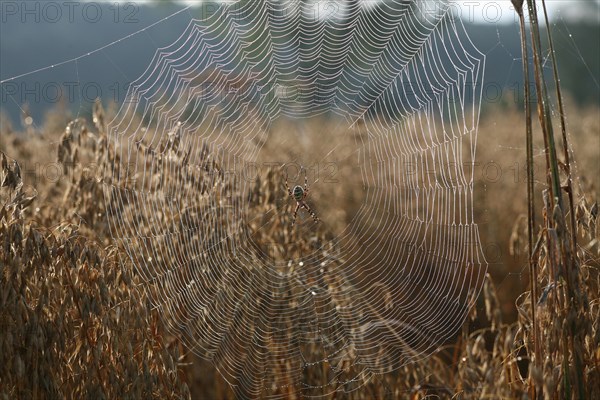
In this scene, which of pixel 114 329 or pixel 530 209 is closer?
pixel 530 209

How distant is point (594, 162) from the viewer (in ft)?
23.6

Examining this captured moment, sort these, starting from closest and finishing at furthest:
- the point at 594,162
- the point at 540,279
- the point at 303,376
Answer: the point at 540,279
the point at 303,376
the point at 594,162

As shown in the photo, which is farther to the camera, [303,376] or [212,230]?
[212,230]

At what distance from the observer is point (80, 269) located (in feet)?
7.89

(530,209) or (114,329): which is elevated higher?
(530,209)

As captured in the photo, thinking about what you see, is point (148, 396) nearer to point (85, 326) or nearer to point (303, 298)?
point (85, 326)

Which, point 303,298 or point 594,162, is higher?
point 594,162

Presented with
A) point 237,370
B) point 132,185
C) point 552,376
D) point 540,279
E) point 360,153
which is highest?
point 360,153

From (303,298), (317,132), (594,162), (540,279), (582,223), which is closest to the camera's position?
(540,279)

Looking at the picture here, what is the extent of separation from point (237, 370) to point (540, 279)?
5.70ft

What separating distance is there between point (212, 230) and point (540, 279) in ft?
5.48

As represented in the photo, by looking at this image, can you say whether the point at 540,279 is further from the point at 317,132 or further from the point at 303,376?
the point at 317,132

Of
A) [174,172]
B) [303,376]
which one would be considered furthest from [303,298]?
[174,172]

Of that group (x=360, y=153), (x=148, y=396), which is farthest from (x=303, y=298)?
(x=360, y=153)
